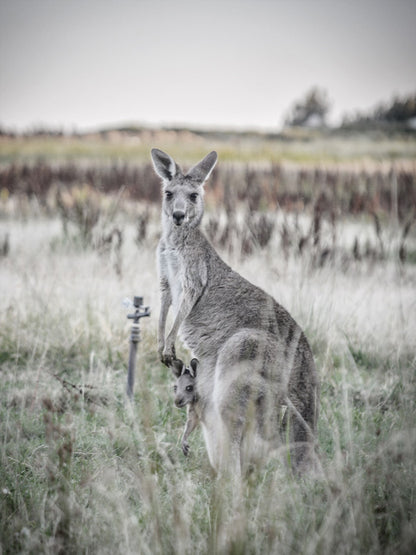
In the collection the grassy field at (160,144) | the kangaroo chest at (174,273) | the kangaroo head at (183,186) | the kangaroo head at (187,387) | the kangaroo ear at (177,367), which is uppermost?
the grassy field at (160,144)

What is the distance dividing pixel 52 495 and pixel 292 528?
3.75 ft

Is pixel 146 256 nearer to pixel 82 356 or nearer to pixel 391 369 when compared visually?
pixel 82 356

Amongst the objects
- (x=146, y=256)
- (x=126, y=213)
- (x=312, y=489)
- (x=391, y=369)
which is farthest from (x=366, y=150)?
(x=312, y=489)

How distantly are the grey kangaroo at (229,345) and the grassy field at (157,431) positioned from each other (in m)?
0.19

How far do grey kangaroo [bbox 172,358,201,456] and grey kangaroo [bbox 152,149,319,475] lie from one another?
0.19 ft

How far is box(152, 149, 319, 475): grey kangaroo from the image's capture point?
88.2 inches

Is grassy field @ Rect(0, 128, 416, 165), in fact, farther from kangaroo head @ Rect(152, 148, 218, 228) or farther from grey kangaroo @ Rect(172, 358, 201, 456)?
grey kangaroo @ Rect(172, 358, 201, 456)

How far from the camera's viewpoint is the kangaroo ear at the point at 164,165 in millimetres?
2994

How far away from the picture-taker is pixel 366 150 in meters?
24.2

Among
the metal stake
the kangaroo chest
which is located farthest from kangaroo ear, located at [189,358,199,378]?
the metal stake

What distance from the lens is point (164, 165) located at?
3.06 m

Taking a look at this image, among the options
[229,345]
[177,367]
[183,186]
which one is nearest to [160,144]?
[183,186]

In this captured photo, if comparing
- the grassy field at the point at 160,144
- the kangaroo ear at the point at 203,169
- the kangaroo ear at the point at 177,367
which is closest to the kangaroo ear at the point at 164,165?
the kangaroo ear at the point at 203,169

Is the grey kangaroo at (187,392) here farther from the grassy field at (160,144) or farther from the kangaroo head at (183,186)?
the grassy field at (160,144)
